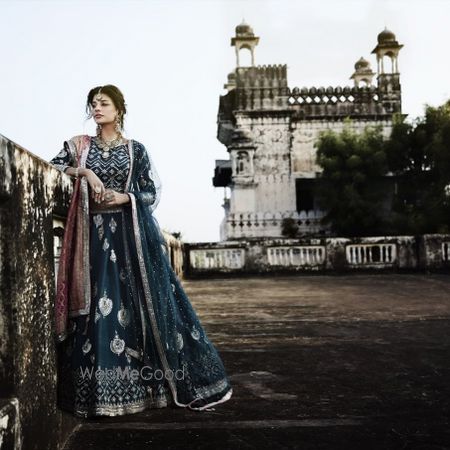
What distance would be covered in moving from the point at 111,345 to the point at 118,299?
19 cm

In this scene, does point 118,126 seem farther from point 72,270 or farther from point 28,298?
point 28,298

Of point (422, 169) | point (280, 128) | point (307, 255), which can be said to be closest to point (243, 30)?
point (280, 128)

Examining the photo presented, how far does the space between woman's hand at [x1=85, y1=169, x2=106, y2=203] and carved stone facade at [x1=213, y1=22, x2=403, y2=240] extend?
19640 millimetres

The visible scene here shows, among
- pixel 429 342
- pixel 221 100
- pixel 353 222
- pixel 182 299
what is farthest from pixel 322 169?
pixel 182 299

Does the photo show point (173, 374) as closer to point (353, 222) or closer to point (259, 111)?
point (353, 222)

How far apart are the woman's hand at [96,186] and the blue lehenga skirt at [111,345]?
82mm

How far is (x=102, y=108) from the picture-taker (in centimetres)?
257

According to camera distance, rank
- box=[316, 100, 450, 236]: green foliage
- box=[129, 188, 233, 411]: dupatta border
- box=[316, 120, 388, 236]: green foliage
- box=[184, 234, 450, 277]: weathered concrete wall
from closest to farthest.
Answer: box=[129, 188, 233, 411]: dupatta border, box=[184, 234, 450, 277]: weathered concrete wall, box=[316, 100, 450, 236]: green foliage, box=[316, 120, 388, 236]: green foliage

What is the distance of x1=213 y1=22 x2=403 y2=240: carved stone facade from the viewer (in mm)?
22828

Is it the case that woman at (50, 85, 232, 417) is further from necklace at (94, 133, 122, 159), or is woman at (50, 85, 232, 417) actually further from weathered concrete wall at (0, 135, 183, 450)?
weathered concrete wall at (0, 135, 183, 450)

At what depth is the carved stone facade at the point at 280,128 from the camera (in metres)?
22.8

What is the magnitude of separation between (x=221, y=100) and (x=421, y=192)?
933 centimetres

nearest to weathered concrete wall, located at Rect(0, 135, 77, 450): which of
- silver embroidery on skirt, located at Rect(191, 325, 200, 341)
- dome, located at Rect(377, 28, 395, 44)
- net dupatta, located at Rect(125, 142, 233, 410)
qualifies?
net dupatta, located at Rect(125, 142, 233, 410)

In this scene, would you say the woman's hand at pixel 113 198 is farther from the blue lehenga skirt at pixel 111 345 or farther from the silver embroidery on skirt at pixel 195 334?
the silver embroidery on skirt at pixel 195 334
